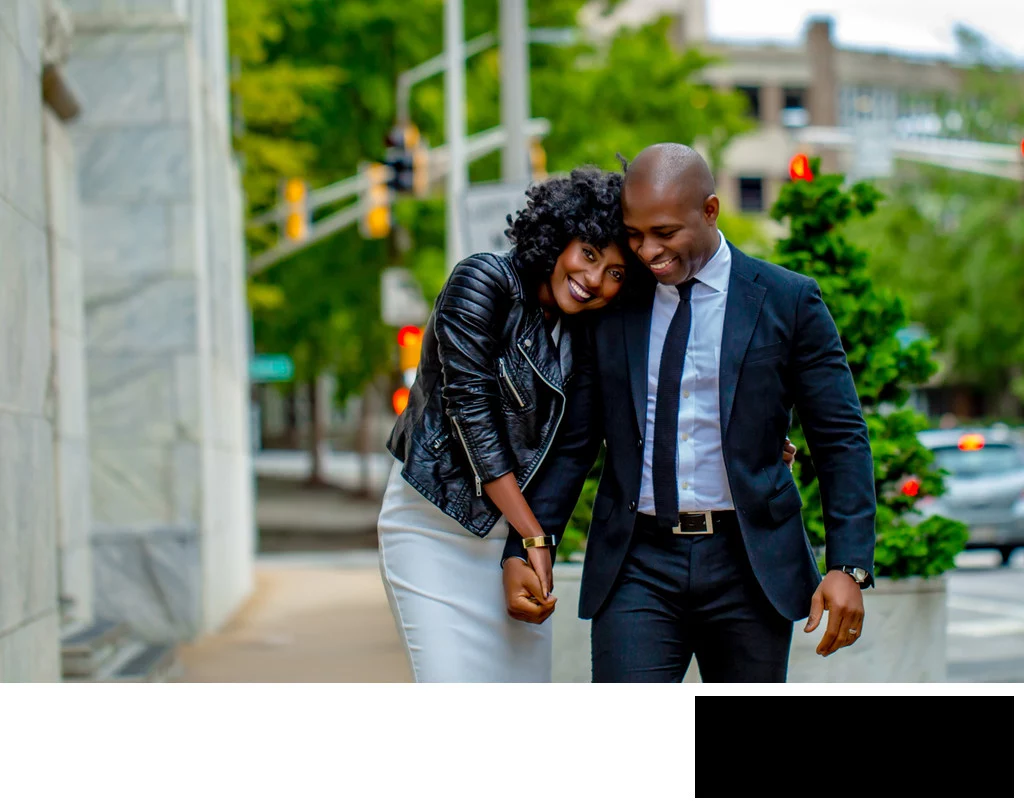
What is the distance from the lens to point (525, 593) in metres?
3.46

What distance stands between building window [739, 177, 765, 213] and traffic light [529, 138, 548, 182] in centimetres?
3535

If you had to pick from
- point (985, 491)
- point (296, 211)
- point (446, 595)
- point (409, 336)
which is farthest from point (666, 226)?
point (296, 211)

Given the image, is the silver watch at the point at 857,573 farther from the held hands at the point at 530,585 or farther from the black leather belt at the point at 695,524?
the held hands at the point at 530,585

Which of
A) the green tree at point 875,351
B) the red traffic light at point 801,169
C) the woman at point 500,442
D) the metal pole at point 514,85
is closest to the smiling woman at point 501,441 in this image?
the woman at point 500,442

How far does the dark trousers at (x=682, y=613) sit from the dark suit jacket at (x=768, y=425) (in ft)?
0.15

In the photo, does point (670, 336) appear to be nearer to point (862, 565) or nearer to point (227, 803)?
point (862, 565)

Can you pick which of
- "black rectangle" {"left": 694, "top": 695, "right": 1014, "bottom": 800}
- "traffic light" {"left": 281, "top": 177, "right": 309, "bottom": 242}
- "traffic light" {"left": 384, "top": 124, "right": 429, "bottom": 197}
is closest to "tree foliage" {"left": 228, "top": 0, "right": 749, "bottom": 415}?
"traffic light" {"left": 281, "top": 177, "right": 309, "bottom": 242}

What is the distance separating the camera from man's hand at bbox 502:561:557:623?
3439 mm

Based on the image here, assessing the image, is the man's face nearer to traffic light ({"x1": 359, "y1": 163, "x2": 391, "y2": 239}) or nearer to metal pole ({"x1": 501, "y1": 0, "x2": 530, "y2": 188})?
metal pole ({"x1": 501, "y1": 0, "x2": 530, "y2": 188})

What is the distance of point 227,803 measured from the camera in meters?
2.94

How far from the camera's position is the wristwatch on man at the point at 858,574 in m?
3.30

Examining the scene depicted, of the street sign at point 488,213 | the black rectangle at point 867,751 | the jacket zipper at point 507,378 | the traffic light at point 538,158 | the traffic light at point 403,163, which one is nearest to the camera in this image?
the black rectangle at point 867,751

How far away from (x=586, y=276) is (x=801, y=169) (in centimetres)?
314

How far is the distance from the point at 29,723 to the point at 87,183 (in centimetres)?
909
